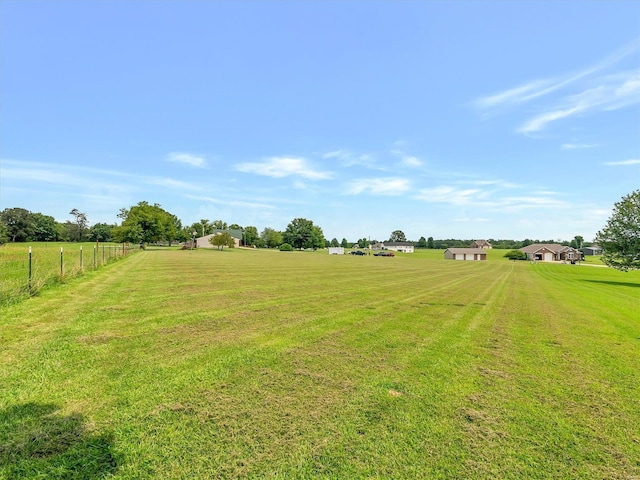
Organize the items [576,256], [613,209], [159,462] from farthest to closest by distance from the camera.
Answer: [576,256] → [613,209] → [159,462]

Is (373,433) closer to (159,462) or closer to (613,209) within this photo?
(159,462)

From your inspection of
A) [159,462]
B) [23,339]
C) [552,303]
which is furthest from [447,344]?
[552,303]

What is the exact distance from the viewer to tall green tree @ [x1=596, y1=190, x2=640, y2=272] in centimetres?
2797

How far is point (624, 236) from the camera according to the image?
28719 mm

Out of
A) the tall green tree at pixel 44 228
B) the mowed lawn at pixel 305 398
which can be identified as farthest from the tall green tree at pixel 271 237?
the mowed lawn at pixel 305 398

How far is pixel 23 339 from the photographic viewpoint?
5.42 metres

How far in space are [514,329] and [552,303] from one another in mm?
6796

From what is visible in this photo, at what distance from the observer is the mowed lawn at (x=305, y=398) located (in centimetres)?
271

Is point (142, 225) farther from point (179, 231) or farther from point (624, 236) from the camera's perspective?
point (624, 236)

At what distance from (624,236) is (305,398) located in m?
38.6

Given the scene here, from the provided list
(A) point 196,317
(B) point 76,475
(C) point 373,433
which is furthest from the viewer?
(A) point 196,317

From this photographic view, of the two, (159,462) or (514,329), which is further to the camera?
(514,329)

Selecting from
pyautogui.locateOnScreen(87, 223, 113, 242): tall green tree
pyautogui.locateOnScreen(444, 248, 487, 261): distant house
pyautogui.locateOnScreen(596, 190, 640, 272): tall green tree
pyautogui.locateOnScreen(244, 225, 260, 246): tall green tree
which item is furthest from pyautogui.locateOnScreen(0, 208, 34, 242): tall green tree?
pyautogui.locateOnScreen(596, 190, 640, 272): tall green tree

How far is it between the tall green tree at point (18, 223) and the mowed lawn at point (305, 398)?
107 metres
